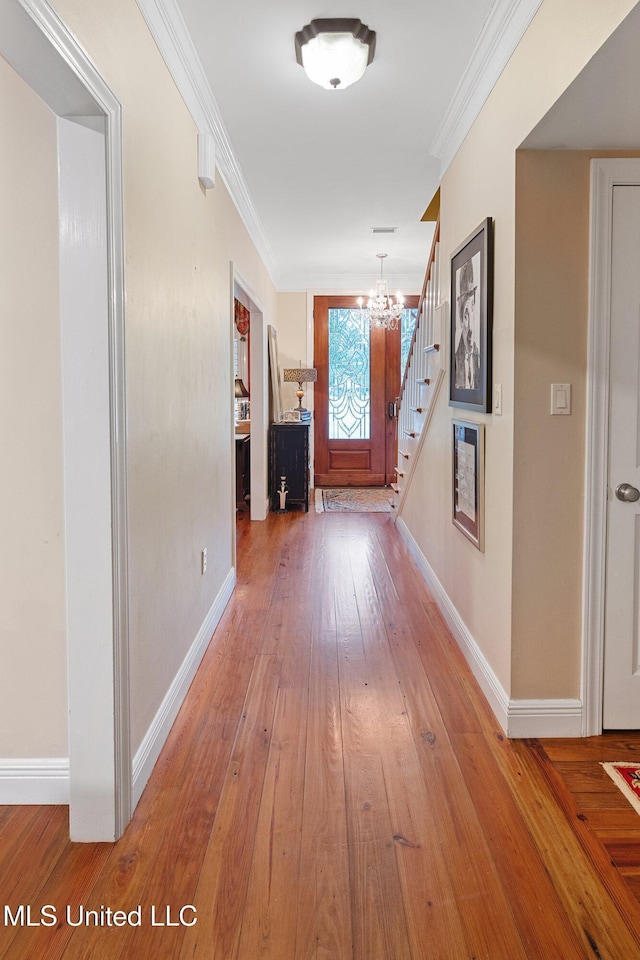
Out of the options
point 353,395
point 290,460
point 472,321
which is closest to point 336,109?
point 472,321

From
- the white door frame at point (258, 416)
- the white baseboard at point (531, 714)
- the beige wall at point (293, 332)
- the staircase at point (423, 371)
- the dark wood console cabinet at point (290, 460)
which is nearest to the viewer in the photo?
the white baseboard at point (531, 714)

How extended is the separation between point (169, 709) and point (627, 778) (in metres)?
1.56

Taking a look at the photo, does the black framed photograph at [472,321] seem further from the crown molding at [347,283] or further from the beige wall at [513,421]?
the crown molding at [347,283]

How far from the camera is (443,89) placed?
3.03 metres

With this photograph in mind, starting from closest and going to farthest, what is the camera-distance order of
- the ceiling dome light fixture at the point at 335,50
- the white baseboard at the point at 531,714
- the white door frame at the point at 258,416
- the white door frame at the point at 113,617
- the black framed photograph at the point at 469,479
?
the white door frame at the point at 113,617, the white baseboard at the point at 531,714, the ceiling dome light fixture at the point at 335,50, the black framed photograph at the point at 469,479, the white door frame at the point at 258,416

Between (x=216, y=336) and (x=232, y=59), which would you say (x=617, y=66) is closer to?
(x=232, y=59)

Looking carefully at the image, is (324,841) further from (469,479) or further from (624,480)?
(469,479)

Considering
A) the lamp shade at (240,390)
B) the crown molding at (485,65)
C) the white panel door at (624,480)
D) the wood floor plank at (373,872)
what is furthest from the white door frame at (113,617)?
the lamp shade at (240,390)

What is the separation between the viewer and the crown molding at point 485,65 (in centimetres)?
222

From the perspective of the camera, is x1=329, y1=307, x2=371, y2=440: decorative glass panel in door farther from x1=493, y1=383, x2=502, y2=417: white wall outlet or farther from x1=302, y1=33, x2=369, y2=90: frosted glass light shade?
x1=493, y1=383, x2=502, y2=417: white wall outlet

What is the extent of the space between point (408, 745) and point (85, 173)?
6.66 feet

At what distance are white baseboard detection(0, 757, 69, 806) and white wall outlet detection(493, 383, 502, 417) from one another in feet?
6.21

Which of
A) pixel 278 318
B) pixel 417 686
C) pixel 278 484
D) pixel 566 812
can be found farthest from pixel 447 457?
pixel 278 318

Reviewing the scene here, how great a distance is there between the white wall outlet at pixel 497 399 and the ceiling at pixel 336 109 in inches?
50.0
